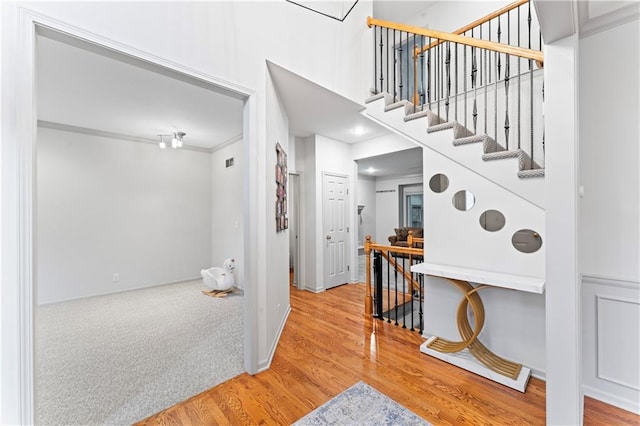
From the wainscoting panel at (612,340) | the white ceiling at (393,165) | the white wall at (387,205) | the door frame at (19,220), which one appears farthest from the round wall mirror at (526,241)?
the white wall at (387,205)

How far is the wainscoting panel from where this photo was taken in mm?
1773

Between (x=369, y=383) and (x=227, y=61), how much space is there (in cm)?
278

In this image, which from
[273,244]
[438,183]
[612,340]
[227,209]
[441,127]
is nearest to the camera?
[612,340]

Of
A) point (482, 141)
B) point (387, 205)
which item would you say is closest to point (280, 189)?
point (482, 141)

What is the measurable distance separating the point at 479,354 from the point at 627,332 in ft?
3.19

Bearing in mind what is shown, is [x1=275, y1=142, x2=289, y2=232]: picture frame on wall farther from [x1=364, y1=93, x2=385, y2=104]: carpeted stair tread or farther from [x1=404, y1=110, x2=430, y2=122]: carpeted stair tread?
[x1=404, y1=110, x2=430, y2=122]: carpeted stair tread

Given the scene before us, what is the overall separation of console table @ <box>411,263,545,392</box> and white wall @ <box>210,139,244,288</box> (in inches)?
126

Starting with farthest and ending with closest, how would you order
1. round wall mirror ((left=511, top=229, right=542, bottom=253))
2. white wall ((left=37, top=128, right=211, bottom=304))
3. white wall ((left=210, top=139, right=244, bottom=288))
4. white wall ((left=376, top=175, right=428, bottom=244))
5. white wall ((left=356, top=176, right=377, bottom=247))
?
white wall ((left=356, top=176, right=377, bottom=247)), white wall ((left=376, top=175, right=428, bottom=244)), white wall ((left=210, top=139, right=244, bottom=288)), white wall ((left=37, top=128, right=211, bottom=304)), round wall mirror ((left=511, top=229, right=542, bottom=253))

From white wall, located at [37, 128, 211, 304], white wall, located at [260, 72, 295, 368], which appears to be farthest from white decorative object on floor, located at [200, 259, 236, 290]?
white wall, located at [260, 72, 295, 368]

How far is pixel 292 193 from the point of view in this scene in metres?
4.91

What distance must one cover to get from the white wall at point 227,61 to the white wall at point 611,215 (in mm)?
2116

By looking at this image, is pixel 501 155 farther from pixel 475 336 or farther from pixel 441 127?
pixel 475 336

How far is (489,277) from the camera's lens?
2104 mm

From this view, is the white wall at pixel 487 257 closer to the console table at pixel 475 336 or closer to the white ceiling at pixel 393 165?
the console table at pixel 475 336
